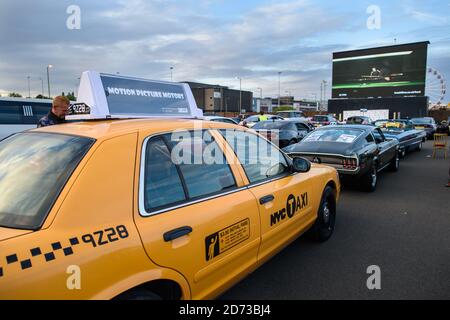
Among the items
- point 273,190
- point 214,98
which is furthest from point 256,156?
point 214,98

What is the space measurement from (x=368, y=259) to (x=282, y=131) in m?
10.3

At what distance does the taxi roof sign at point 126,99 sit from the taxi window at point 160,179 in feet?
2.84

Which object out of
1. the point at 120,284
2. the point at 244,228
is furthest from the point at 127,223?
the point at 244,228

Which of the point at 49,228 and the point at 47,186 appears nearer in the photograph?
the point at 49,228

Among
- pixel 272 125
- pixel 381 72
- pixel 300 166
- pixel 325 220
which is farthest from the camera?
pixel 381 72

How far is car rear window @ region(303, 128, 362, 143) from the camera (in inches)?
293

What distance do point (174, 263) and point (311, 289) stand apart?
1782 millimetres

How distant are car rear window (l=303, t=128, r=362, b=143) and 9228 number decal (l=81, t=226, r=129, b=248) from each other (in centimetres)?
635

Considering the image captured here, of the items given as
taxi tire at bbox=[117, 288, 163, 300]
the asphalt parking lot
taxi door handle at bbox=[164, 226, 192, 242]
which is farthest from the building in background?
taxi tire at bbox=[117, 288, 163, 300]

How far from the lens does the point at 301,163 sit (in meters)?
3.73

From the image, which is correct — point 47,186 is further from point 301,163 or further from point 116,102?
point 301,163

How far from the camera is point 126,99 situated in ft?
10.3

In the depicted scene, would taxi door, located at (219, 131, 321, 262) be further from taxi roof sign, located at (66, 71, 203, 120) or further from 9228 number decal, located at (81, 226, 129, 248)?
9228 number decal, located at (81, 226, 129, 248)

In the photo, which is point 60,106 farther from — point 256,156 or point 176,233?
point 176,233
